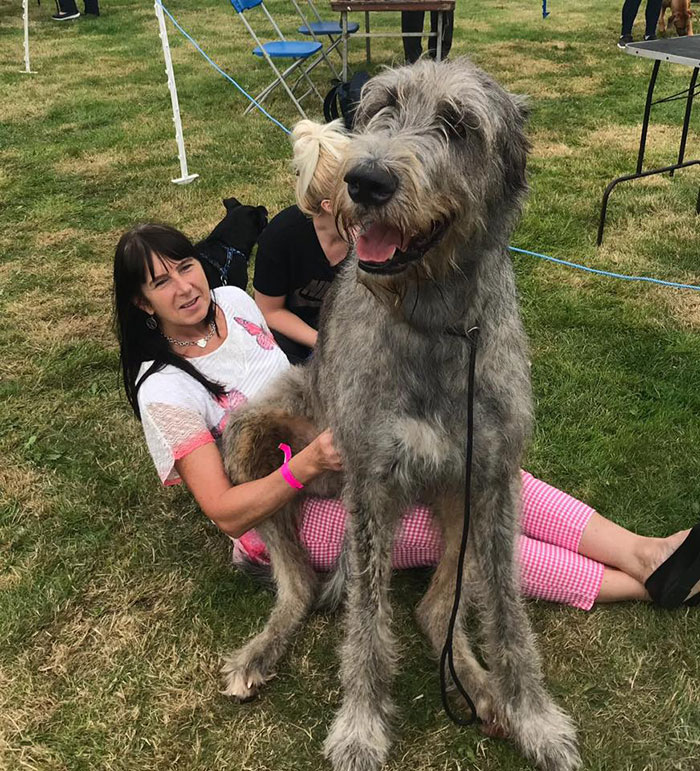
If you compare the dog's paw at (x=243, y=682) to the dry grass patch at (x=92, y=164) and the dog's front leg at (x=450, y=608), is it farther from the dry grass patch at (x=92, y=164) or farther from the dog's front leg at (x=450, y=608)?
the dry grass patch at (x=92, y=164)

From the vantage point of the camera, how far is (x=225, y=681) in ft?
8.67

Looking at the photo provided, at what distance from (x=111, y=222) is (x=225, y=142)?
2.54 m

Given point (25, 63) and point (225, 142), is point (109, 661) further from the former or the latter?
point (25, 63)

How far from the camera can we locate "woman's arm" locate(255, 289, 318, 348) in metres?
3.90

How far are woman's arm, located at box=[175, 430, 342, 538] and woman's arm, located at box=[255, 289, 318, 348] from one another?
1303 millimetres

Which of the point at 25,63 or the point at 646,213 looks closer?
the point at 646,213

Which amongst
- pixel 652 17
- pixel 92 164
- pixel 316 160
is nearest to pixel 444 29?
pixel 92 164

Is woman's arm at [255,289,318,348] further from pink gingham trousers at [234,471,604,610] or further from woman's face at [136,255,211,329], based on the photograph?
pink gingham trousers at [234,471,604,610]

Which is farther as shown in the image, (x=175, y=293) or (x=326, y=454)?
(x=175, y=293)

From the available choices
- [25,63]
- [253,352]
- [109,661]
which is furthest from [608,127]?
[25,63]

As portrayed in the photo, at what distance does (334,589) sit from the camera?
2.88 meters

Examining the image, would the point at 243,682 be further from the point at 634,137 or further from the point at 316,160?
the point at 634,137

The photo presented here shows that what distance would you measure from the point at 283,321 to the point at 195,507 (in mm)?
1181

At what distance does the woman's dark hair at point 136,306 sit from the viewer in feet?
9.28
